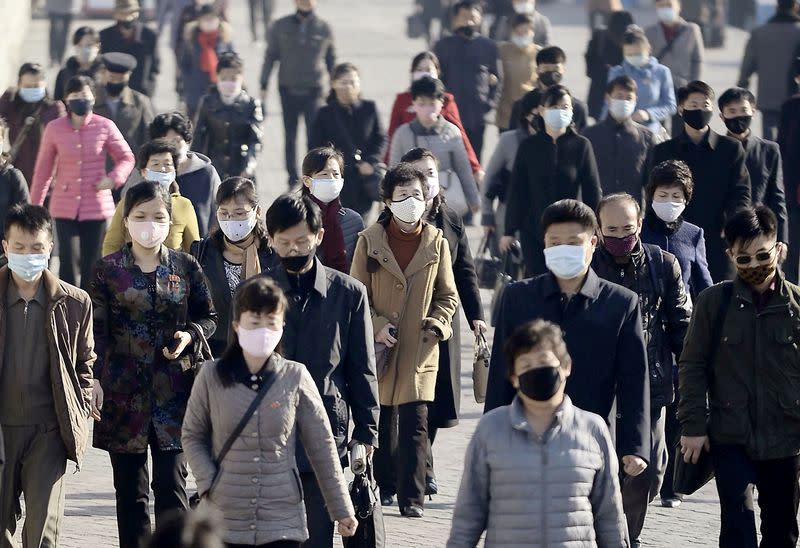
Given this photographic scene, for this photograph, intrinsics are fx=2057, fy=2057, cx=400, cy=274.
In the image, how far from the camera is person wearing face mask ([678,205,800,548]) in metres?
7.68

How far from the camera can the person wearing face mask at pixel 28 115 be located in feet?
46.5

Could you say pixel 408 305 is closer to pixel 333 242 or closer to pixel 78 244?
pixel 333 242

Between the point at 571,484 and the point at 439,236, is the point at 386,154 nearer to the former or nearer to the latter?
the point at 439,236

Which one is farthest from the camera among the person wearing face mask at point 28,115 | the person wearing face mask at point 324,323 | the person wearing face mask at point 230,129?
the person wearing face mask at point 230,129

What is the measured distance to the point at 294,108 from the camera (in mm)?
19328

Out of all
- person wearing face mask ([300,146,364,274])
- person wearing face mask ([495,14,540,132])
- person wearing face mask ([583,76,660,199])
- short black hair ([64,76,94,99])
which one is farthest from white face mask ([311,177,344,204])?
person wearing face mask ([495,14,540,132])

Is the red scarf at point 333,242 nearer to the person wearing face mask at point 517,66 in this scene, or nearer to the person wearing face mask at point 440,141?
the person wearing face mask at point 440,141

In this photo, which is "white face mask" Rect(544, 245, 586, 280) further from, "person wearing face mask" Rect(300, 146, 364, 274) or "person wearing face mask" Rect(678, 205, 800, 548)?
"person wearing face mask" Rect(300, 146, 364, 274)

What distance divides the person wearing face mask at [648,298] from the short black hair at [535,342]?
2.24 meters

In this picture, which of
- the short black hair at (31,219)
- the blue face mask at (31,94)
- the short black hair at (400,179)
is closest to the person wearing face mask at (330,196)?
the short black hair at (400,179)

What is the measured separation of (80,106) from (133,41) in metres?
6.25

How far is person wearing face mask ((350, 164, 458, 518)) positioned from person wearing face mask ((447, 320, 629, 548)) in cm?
312

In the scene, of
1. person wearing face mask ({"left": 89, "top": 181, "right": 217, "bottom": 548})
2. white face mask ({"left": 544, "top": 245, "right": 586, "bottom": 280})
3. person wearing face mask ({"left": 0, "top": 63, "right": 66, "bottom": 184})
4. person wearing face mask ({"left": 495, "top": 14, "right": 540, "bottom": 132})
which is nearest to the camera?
white face mask ({"left": 544, "top": 245, "right": 586, "bottom": 280})

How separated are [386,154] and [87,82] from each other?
7.79 feet
